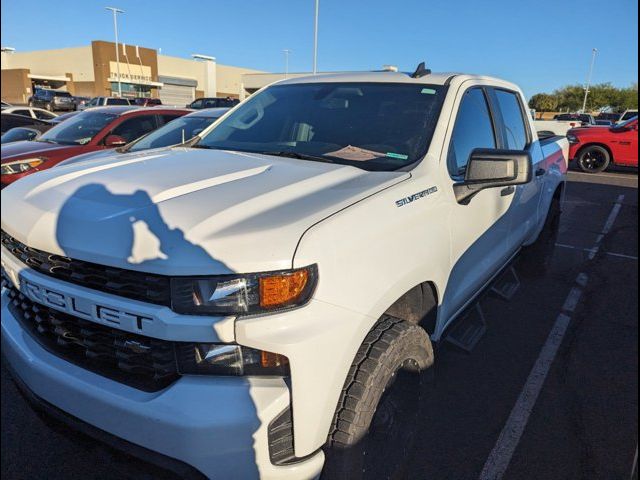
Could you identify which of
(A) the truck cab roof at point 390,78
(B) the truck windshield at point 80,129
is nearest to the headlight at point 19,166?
(B) the truck windshield at point 80,129

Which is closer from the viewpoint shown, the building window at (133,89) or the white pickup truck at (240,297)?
the white pickup truck at (240,297)

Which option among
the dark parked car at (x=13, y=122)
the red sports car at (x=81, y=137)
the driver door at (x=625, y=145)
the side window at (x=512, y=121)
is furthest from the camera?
the driver door at (x=625, y=145)

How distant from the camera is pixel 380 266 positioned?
1.87m

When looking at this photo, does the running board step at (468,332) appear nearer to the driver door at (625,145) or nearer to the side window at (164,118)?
the side window at (164,118)

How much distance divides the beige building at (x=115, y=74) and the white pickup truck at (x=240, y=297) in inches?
2110

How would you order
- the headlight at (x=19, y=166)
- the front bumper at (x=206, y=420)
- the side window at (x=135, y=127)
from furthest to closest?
1. the side window at (x=135, y=127)
2. the headlight at (x=19, y=166)
3. the front bumper at (x=206, y=420)

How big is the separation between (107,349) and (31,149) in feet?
20.5

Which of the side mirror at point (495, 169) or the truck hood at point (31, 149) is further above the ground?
the side mirror at point (495, 169)

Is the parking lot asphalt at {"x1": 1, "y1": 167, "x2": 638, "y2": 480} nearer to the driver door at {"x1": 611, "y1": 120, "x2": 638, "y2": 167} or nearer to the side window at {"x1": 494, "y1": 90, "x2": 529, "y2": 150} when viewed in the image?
the side window at {"x1": 494, "y1": 90, "x2": 529, "y2": 150}

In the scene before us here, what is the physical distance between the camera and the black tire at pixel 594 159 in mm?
13992

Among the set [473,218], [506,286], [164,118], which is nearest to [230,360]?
[473,218]

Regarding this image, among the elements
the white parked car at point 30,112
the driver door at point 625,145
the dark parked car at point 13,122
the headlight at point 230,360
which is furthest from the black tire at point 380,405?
the white parked car at point 30,112

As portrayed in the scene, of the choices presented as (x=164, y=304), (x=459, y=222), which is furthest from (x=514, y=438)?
(x=164, y=304)

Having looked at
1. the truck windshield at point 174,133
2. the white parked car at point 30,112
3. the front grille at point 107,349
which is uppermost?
the truck windshield at point 174,133
